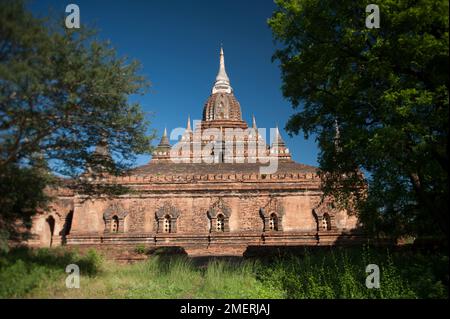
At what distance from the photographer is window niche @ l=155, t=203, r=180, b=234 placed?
2508 centimetres

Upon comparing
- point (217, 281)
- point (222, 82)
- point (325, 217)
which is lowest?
point (217, 281)

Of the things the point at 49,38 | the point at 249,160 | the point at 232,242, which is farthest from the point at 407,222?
the point at 249,160

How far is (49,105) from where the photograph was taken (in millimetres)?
9008

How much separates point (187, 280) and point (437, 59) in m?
8.74

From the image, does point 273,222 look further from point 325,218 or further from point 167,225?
point 167,225

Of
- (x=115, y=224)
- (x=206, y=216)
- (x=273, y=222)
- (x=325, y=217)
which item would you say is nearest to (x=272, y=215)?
(x=273, y=222)

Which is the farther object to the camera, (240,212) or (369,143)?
(240,212)

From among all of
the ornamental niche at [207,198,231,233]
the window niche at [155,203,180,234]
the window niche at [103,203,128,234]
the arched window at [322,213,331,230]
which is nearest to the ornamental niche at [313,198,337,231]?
the arched window at [322,213,331,230]

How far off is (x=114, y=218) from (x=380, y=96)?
21.3 metres

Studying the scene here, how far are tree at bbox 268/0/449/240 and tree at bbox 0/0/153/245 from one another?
5.26 m

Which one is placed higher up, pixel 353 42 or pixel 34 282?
pixel 353 42

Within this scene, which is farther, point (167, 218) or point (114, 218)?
point (114, 218)

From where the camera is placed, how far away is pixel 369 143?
9.09m
